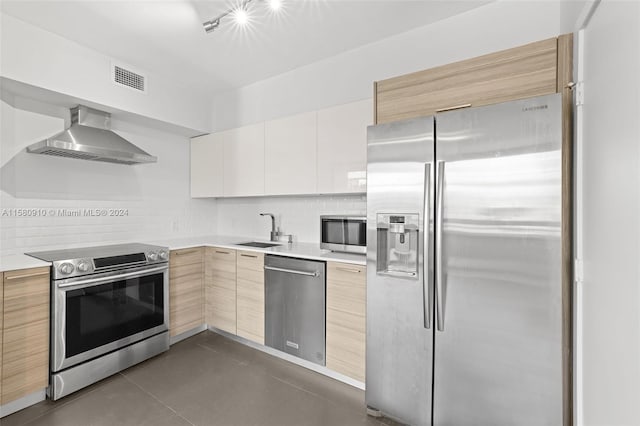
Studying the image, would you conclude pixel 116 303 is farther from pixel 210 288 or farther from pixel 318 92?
pixel 318 92

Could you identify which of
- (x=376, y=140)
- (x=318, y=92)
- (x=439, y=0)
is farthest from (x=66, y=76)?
(x=439, y=0)

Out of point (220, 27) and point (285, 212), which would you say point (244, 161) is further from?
point (220, 27)

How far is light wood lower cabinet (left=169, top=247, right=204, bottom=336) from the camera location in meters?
2.92

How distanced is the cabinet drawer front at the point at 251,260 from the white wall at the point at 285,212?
0.62 m

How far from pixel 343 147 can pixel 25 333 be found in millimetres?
2544

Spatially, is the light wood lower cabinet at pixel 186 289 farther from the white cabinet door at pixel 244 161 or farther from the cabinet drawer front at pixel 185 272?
the white cabinet door at pixel 244 161

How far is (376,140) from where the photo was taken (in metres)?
1.92

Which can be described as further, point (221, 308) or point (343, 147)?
point (221, 308)

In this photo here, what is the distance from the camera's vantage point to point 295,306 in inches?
99.1

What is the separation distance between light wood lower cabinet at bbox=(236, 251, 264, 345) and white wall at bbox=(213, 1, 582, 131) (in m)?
1.57

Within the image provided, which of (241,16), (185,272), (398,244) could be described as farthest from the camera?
(185,272)

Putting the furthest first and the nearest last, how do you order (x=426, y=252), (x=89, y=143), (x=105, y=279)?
1. (x=89, y=143)
2. (x=105, y=279)
3. (x=426, y=252)

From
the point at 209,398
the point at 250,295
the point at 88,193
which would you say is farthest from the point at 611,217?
the point at 88,193

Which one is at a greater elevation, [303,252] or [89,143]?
[89,143]
